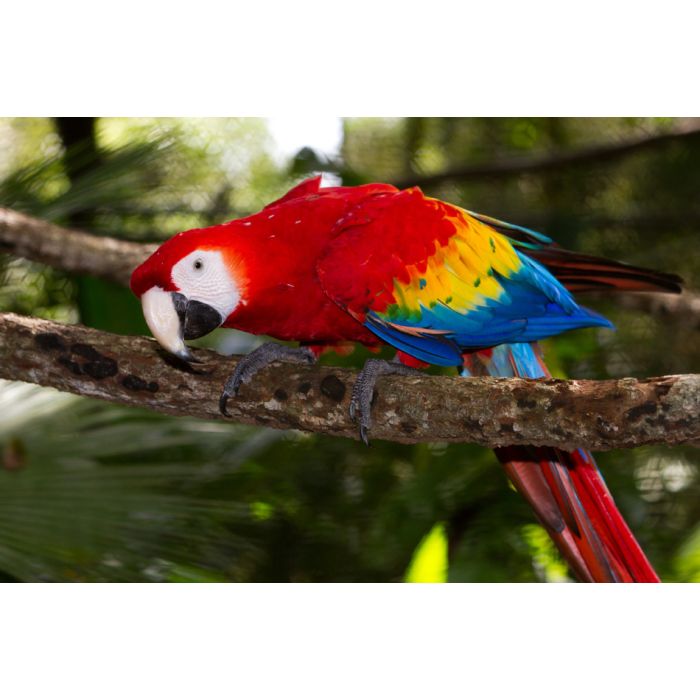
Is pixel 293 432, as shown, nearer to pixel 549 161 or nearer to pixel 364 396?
pixel 364 396

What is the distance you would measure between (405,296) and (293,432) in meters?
0.80

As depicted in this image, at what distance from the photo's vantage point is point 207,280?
1007 millimetres

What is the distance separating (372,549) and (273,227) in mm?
788

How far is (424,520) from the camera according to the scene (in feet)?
4.97

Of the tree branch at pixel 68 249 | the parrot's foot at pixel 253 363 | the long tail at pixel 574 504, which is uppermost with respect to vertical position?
the tree branch at pixel 68 249

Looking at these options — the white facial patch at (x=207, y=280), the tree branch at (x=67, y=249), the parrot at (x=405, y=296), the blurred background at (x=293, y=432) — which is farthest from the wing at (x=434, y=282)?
the tree branch at (x=67, y=249)

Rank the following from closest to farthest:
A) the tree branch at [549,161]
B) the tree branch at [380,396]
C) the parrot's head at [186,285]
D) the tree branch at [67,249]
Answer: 1. the tree branch at [380,396]
2. the parrot's head at [186,285]
3. the tree branch at [67,249]
4. the tree branch at [549,161]

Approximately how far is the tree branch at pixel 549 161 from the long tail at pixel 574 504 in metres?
0.94

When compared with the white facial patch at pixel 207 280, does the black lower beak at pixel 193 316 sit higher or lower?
lower

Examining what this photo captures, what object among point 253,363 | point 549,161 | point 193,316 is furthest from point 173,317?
point 549,161

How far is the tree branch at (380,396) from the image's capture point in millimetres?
870

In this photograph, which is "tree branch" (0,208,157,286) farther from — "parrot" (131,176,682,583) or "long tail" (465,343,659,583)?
"long tail" (465,343,659,583)

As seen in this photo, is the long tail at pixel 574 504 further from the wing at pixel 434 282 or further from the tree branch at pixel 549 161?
the tree branch at pixel 549 161
